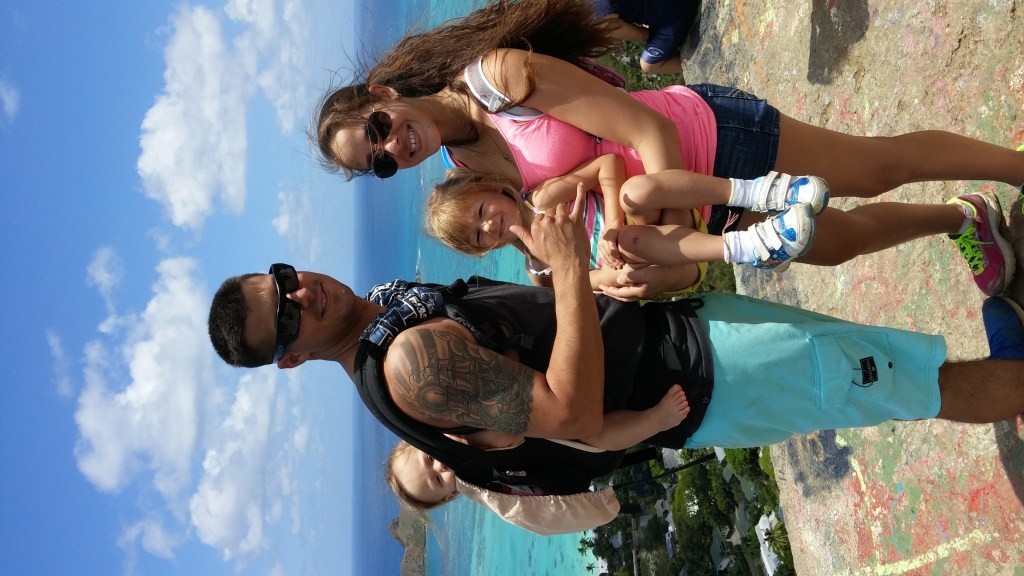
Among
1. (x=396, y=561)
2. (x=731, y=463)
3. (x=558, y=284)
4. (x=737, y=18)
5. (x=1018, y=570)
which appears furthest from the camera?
(x=396, y=561)

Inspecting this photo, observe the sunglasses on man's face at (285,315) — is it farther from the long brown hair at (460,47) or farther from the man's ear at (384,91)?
the man's ear at (384,91)

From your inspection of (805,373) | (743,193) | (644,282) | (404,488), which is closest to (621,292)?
(644,282)

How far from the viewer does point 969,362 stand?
8.06 ft

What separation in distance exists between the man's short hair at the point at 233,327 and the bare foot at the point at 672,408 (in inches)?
51.4

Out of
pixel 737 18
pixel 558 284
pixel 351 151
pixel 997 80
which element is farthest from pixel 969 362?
pixel 737 18

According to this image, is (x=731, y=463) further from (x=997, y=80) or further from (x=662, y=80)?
(x=997, y=80)

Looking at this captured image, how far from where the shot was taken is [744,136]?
2451mm

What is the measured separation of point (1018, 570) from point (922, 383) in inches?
42.7

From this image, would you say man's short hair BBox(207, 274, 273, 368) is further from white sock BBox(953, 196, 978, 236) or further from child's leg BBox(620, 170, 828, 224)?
white sock BBox(953, 196, 978, 236)

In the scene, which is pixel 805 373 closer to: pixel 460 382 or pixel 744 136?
pixel 744 136

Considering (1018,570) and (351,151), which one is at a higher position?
(351,151)

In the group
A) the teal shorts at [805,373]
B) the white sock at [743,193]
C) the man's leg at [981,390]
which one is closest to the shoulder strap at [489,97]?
the white sock at [743,193]

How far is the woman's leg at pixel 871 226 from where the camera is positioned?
102 inches

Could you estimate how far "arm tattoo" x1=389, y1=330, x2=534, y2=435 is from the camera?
1807 millimetres
